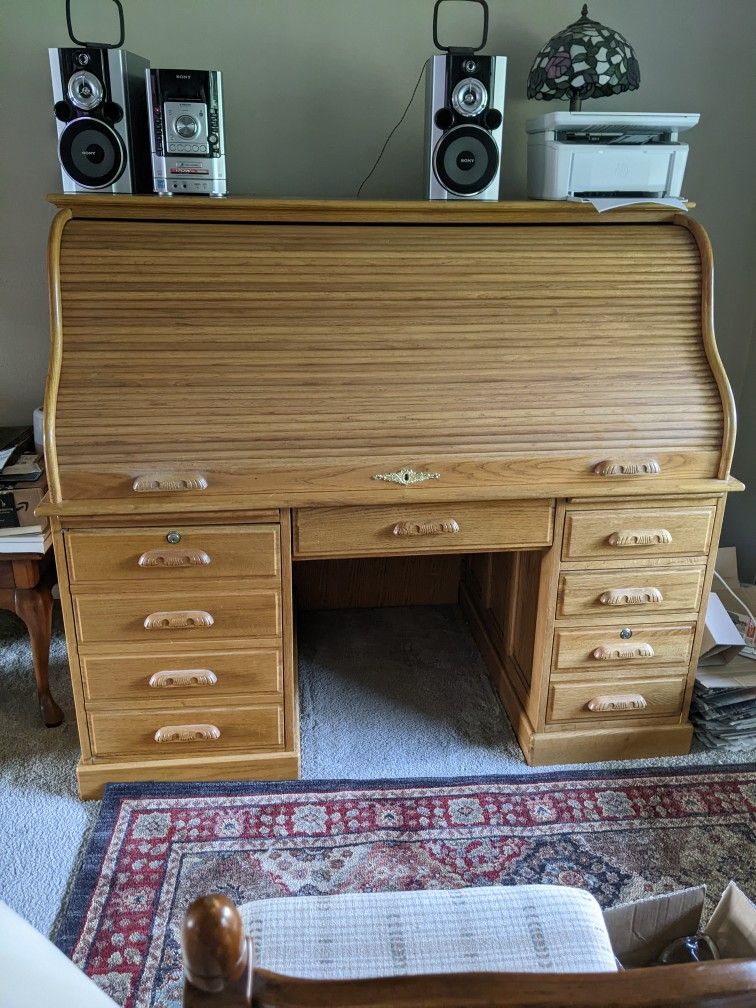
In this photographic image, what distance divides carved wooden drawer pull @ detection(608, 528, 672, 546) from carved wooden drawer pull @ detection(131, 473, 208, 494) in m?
0.96

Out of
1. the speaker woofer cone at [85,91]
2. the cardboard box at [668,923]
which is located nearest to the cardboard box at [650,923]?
the cardboard box at [668,923]

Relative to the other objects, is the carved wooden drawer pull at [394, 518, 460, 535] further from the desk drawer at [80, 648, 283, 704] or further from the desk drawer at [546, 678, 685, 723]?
the desk drawer at [546, 678, 685, 723]

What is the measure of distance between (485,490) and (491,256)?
553 mm

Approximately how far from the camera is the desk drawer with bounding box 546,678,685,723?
2.05 metres

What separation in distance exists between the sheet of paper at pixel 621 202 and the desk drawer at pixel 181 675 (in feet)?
4.22

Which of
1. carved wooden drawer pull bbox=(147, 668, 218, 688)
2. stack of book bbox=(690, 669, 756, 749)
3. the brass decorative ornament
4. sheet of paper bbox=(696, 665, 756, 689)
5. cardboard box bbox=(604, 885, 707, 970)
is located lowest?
stack of book bbox=(690, 669, 756, 749)

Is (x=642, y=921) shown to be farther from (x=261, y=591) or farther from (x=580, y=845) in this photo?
(x=261, y=591)

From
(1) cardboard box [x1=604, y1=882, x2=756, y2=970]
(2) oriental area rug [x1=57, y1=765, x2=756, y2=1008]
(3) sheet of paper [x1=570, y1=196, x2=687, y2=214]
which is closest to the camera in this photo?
(1) cardboard box [x1=604, y1=882, x2=756, y2=970]

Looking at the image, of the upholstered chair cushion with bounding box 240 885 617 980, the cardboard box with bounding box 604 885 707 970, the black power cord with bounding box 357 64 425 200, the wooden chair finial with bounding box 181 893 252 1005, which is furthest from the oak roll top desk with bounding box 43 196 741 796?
the wooden chair finial with bounding box 181 893 252 1005

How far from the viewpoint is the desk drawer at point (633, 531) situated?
1.89 m

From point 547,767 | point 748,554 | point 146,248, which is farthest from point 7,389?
point 748,554

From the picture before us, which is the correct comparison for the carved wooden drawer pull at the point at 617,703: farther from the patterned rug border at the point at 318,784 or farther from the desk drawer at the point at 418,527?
the desk drawer at the point at 418,527

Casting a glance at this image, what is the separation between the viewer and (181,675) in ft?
6.24

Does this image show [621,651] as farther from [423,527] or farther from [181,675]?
[181,675]
